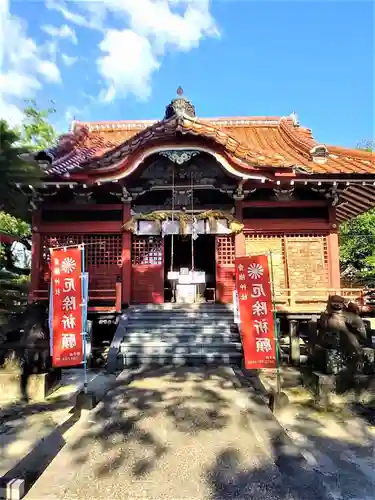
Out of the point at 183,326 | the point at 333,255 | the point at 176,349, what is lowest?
the point at 176,349

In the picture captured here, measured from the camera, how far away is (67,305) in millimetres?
6492

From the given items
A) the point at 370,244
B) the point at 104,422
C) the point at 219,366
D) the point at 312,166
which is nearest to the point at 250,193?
the point at 312,166

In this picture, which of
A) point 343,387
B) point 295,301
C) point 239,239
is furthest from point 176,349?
point 239,239

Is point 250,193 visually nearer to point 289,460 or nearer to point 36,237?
point 36,237

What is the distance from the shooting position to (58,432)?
4.74 m

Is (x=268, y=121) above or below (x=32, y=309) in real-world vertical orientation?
above

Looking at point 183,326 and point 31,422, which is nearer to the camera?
point 31,422

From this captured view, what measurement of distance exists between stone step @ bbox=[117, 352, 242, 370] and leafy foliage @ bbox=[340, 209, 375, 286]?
17.7m

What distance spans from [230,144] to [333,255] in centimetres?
439

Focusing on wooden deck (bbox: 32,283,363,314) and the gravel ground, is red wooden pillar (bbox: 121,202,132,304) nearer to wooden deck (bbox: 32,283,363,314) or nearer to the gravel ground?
wooden deck (bbox: 32,283,363,314)

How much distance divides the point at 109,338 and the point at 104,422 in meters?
5.84

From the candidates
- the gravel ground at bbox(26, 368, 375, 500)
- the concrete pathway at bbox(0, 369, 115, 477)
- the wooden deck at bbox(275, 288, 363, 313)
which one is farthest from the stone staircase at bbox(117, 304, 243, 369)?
the gravel ground at bbox(26, 368, 375, 500)

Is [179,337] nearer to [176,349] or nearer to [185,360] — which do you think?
[176,349]

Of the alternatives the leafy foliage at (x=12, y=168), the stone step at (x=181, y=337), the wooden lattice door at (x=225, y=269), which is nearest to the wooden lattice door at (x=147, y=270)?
the wooden lattice door at (x=225, y=269)
